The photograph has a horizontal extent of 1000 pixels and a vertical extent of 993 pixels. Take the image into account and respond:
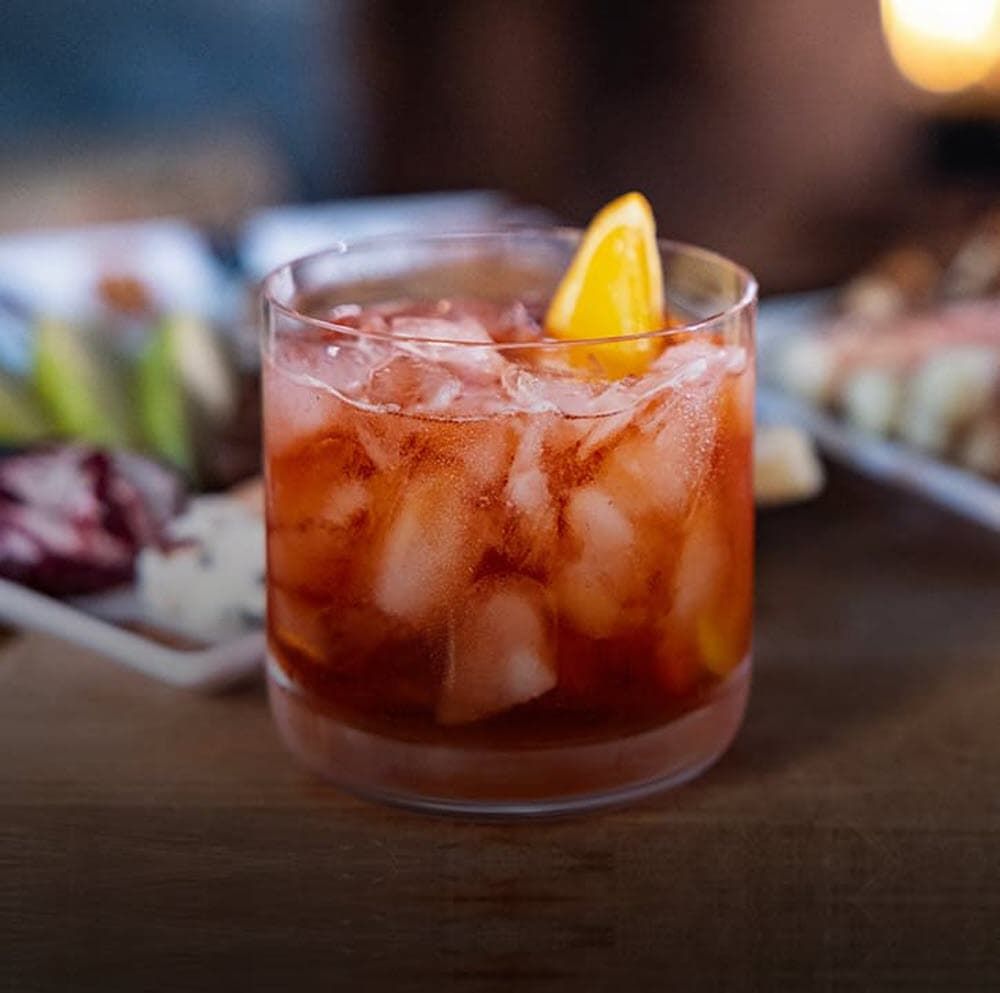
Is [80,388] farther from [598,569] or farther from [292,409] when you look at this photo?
[598,569]

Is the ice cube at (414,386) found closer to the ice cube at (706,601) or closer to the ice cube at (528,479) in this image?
the ice cube at (528,479)

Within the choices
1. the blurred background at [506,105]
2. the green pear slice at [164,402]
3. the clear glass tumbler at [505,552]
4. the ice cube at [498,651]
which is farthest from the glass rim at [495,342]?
the blurred background at [506,105]

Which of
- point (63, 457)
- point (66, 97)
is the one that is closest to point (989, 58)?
point (66, 97)

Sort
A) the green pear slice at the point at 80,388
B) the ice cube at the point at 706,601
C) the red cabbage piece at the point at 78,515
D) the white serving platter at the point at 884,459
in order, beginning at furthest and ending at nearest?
1. the green pear slice at the point at 80,388
2. the white serving platter at the point at 884,459
3. the red cabbage piece at the point at 78,515
4. the ice cube at the point at 706,601

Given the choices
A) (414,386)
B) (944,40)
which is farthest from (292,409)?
(944,40)

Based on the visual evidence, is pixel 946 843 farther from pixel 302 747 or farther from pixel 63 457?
pixel 63 457

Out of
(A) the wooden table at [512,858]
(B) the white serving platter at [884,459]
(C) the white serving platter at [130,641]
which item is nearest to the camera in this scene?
(A) the wooden table at [512,858]
